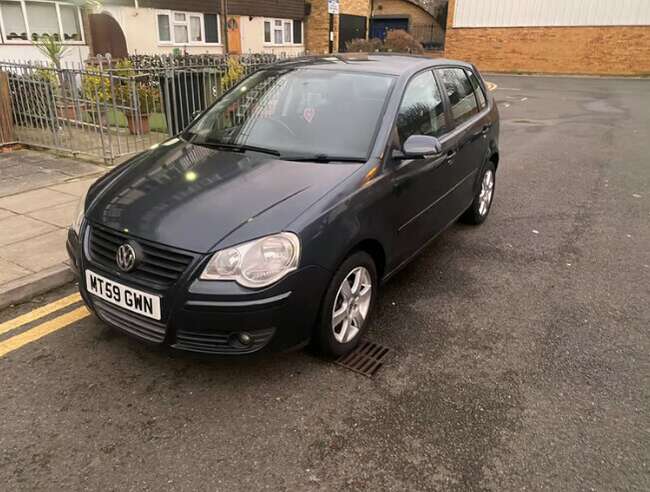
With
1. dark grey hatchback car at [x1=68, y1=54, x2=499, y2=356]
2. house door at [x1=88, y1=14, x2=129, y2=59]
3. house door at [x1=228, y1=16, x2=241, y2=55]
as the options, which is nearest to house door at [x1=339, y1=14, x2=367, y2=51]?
house door at [x1=228, y1=16, x2=241, y2=55]

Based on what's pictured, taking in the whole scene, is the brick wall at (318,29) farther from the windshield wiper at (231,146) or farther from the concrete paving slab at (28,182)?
the windshield wiper at (231,146)

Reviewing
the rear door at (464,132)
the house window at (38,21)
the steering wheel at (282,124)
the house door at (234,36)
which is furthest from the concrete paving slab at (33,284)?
the house door at (234,36)

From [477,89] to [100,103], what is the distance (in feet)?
16.1

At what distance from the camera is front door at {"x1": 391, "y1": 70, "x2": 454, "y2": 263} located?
357cm

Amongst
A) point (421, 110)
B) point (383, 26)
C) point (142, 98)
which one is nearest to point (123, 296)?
point (421, 110)

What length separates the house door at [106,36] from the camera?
1402cm

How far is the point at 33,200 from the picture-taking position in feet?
18.3

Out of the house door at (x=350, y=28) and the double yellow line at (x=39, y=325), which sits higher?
the house door at (x=350, y=28)

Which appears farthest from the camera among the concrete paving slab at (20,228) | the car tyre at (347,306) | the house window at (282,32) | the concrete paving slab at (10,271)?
the house window at (282,32)

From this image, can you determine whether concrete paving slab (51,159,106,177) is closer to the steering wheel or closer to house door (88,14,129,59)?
the steering wheel

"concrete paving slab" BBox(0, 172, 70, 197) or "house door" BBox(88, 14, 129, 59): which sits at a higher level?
"house door" BBox(88, 14, 129, 59)

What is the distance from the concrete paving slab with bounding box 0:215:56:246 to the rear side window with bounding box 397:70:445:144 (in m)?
3.27

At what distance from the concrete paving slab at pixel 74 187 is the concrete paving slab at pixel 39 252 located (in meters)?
1.39

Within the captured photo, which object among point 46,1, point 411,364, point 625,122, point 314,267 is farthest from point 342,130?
point 46,1
